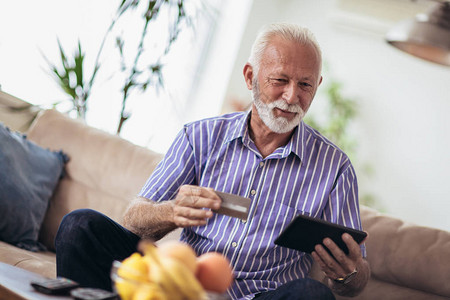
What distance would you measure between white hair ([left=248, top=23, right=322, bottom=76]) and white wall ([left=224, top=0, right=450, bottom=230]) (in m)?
2.76

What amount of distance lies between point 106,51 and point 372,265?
8.59 feet

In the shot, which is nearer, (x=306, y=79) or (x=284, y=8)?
(x=306, y=79)

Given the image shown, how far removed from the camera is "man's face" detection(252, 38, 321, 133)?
67.8 inches

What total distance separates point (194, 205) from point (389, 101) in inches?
141

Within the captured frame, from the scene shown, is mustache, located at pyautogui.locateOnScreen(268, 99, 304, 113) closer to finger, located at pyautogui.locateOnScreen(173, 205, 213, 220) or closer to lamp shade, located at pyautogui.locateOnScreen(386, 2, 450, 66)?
lamp shade, located at pyautogui.locateOnScreen(386, 2, 450, 66)

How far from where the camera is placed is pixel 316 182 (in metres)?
1.70

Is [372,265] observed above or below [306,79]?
below

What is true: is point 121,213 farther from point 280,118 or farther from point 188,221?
point 188,221

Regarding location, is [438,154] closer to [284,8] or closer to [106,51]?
[284,8]

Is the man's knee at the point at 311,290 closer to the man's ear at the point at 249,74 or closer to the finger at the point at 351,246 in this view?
the finger at the point at 351,246

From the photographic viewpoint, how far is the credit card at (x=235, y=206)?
1.20m

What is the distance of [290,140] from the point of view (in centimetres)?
176

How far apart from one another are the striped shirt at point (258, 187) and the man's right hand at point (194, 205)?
1.20 ft

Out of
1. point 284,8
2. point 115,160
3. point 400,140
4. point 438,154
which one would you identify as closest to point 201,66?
point 284,8
